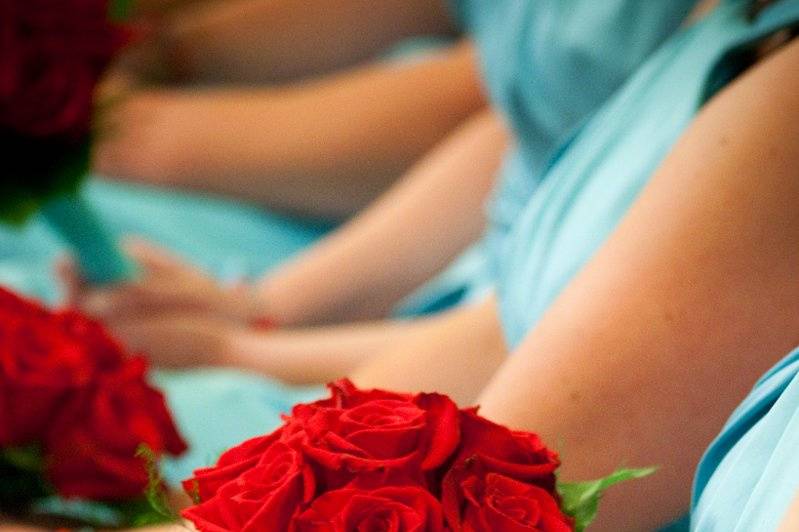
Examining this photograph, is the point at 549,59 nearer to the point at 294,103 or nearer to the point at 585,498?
the point at 585,498

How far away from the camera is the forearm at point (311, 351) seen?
1360 millimetres

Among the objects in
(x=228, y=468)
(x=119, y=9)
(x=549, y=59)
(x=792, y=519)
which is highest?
(x=119, y=9)

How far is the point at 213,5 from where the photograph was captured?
2.41 metres

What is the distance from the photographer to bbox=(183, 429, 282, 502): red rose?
0.46 m

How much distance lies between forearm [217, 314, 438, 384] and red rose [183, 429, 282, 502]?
0.85m

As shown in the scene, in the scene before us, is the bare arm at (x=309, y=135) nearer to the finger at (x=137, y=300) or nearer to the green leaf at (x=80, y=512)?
the finger at (x=137, y=300)

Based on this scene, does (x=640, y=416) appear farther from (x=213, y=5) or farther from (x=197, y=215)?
(x=213, y=5)

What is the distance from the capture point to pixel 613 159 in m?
0.85

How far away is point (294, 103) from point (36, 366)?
1.32 metres

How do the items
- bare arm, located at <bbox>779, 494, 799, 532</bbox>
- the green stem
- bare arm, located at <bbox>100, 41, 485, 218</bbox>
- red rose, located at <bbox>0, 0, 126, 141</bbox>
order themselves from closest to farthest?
bare arm, located at <bbox>779, 494, 799, 532</bbox> → red rose, located at <bbox>0, 0, 126, 141</bbox> → the green stem → bare arm, located at <bbox>100, 41, 485, 218</bbox>

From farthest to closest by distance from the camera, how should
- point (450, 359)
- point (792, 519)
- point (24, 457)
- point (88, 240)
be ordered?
point (88, 240), point (450, 359), point (24, 457), point (792, 519)

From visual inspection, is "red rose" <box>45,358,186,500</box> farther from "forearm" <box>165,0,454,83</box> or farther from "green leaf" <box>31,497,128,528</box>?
"forearm" <box>165,0,454,83</box>

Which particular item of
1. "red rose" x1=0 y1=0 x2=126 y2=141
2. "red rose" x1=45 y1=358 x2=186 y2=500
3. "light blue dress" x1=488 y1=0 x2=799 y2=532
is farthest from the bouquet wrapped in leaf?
"light blue dress" x1=488 y1=0 x2=799 y2=532

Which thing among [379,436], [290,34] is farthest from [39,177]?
[290,34]
